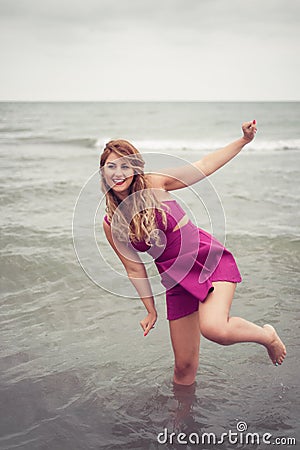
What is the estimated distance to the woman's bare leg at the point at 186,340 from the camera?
330 centimetres

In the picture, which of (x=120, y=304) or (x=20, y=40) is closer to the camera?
(x=120, y=304)

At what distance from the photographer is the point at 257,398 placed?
3.46m

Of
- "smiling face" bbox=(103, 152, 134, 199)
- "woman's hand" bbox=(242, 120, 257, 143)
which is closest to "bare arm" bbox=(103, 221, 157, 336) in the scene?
"smiling face" bbox=(103, 152, 134, 199)

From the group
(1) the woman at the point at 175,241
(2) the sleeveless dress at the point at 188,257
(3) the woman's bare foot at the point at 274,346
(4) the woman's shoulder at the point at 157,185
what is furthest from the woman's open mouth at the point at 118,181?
(3) the woman's bare foot at the point at 274,346

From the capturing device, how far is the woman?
2.99m

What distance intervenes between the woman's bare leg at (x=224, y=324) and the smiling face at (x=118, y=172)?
74cm

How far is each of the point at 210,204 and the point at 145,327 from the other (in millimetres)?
829

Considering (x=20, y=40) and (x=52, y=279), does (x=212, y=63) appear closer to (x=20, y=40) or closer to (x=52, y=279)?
(x=20, y=40)

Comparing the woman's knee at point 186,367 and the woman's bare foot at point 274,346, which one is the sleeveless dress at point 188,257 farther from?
the woman's knee at point 186,367

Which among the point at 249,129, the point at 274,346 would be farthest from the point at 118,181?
the point at 274,346

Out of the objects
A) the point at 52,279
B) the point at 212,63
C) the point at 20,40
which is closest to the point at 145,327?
the point at 52,279

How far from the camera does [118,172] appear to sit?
299 centimetres

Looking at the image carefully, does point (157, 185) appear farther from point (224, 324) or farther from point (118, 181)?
point (224, 324)

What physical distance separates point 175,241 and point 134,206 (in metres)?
0.31
